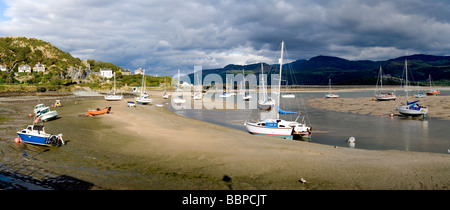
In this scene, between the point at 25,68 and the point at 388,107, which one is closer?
the point at 388,107

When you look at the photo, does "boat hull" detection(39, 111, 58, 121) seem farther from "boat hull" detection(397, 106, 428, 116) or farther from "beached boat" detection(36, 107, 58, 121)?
"boat hull" detection(397, 106, 428, 116)

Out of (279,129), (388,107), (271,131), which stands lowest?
(271,131)

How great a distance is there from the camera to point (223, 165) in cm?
1611

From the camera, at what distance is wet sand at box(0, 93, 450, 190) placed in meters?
13.1

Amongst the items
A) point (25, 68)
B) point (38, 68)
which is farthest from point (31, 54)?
point (38, 68)

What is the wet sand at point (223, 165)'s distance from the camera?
43.1ft

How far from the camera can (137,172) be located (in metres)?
15.1

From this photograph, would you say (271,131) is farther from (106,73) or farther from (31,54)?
(31,54)

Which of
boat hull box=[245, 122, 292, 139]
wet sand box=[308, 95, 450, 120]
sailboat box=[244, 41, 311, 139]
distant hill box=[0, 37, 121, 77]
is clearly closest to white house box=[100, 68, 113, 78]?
distant hill box=[0, 37, 121, 77]

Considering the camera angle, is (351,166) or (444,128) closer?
(351,166)

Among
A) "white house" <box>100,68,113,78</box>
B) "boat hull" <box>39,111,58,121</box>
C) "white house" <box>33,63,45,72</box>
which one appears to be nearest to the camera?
"boat hull" <box>39,111,58,121</box>

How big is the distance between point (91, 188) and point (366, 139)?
26.0m
